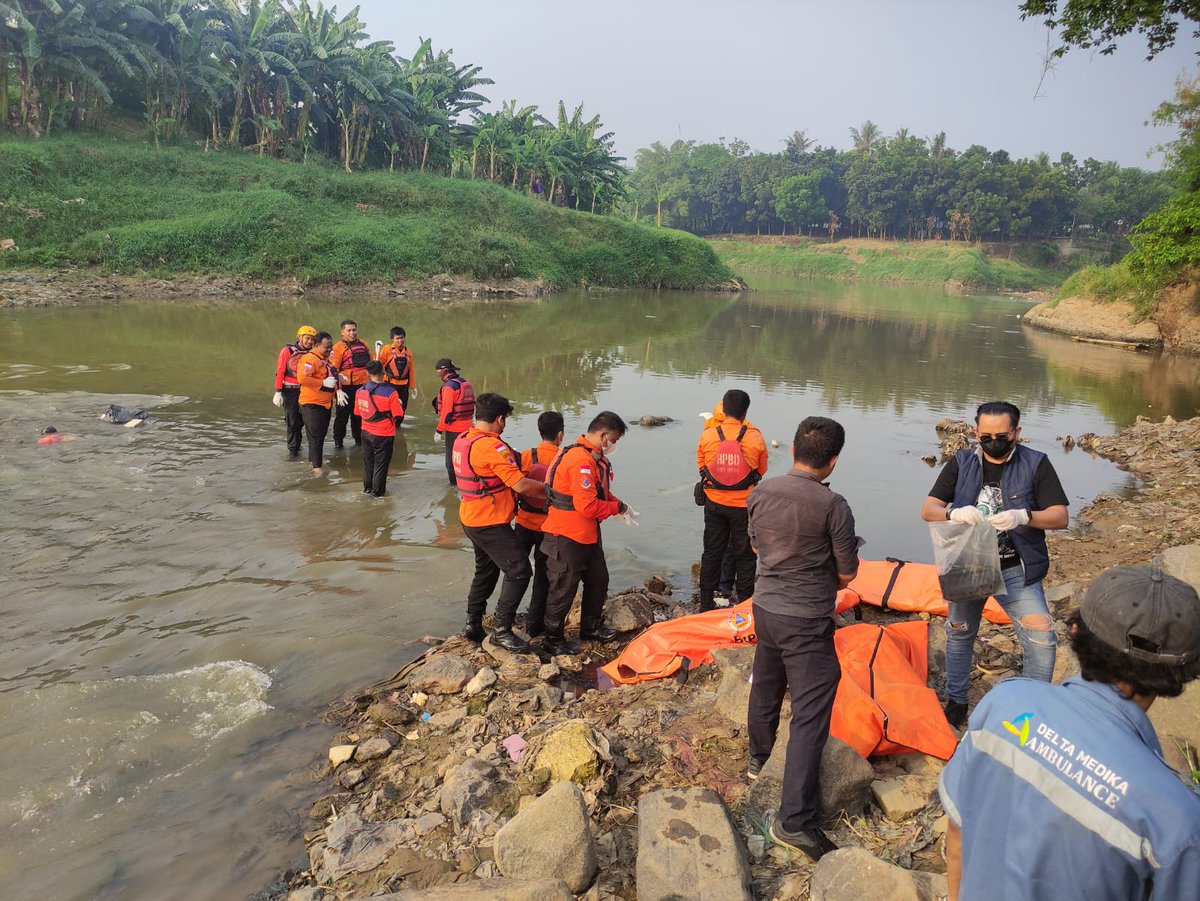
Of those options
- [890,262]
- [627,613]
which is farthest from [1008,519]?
[890,262]

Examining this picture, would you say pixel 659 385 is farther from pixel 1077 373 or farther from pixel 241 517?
pixel 1077 373

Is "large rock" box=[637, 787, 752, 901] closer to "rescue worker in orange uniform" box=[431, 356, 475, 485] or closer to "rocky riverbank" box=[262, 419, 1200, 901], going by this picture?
"rocky riverbank" box=[262, 419, 1200, 901]

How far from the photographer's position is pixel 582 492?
5.18 metres

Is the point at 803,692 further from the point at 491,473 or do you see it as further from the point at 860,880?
the point at 491,473

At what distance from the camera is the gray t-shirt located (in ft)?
10.8

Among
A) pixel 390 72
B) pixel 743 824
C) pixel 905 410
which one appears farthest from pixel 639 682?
pixel 390 72

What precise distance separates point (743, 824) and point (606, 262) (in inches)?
1776

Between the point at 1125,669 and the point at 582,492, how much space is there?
3.76 metres

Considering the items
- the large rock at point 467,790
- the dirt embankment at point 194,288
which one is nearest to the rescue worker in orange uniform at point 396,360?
the large rock at point 467,790

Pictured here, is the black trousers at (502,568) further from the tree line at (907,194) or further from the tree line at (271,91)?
the tree line at (907,194)

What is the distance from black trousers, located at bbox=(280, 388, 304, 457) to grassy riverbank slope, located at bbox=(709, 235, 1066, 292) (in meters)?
63.6

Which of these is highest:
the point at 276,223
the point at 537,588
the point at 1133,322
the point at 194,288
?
the point at 276,223

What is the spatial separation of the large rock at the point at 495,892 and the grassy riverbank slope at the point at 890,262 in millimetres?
70254

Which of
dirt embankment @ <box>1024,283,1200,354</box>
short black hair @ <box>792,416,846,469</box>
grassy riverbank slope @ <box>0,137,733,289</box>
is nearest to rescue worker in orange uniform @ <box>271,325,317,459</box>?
short black hair @ <box>792,416,846,469</box>
